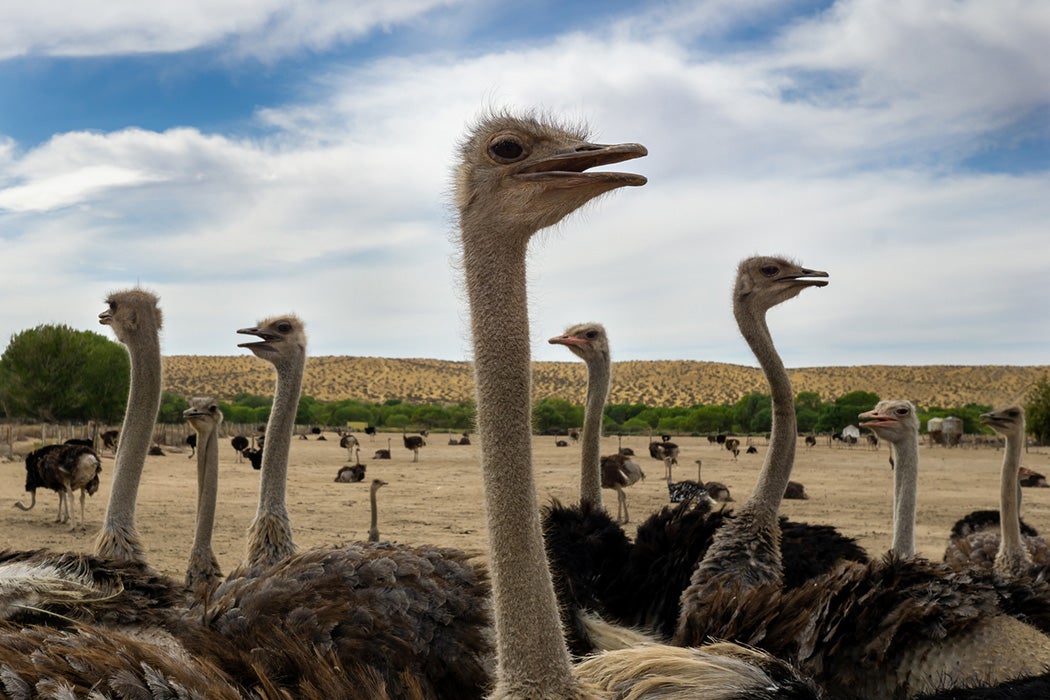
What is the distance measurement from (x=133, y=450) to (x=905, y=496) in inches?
166

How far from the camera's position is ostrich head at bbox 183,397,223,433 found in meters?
6.12

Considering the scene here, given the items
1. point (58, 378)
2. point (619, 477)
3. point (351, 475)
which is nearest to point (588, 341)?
point (619, 477)

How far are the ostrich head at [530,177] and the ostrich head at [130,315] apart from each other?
12.7 feet

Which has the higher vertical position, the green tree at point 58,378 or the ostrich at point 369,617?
the green tree at point 58,378

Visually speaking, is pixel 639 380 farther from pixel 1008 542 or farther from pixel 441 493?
pixel 1008 542

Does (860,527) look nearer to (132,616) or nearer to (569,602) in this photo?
(569,602)

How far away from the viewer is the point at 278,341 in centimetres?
609

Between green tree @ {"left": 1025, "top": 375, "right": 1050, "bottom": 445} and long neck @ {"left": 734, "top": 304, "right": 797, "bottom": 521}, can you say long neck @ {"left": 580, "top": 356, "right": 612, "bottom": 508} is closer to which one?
long neck @ {"left": 734, "top": 304, "right": 797, "bottom": 521}

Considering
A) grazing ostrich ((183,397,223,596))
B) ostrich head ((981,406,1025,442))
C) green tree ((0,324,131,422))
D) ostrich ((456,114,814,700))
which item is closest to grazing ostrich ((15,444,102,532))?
grazing ostrich ((183,397,223,596))

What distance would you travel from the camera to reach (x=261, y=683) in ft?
8.44

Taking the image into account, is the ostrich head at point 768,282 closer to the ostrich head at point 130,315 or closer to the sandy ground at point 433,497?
the ostrich head at point 130,315

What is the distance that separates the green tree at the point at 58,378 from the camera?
33969mm

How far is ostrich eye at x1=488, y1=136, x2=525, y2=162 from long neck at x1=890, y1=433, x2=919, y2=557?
3.82m

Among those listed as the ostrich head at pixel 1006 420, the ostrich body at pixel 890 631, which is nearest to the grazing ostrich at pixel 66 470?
the ostrich head at pixel 1006 420
